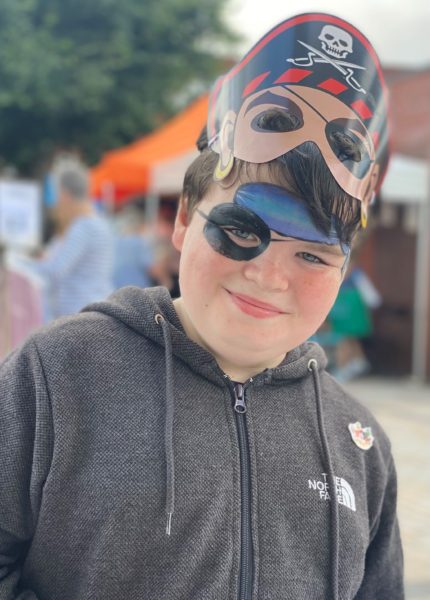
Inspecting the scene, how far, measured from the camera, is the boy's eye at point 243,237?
129 cm

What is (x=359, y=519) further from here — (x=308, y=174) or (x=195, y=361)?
(x=308, y=174)

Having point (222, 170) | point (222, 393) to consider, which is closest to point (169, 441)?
point (222, 393)

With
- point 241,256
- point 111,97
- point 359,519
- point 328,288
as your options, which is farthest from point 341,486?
point 111,97

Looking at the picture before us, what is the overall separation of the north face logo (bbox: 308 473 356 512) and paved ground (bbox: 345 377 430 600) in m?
2.28

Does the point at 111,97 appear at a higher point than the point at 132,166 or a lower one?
higher

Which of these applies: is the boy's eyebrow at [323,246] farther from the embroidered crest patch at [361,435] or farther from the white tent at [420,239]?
the white tent at [420,239]

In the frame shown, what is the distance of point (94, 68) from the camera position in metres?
15.0

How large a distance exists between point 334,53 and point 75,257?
11.3 ft

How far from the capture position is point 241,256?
1.29 meters

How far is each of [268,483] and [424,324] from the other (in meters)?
7.95

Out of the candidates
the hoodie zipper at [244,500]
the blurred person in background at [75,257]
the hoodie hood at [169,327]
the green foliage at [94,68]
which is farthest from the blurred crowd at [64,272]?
Result: the green foliage at [94,68]

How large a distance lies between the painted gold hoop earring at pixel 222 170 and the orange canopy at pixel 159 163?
6466 mm

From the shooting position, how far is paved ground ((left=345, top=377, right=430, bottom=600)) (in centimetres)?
382

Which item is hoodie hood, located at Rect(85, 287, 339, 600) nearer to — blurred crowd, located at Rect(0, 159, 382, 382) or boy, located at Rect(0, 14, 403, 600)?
boy, located at Rect(0, 14, 403, 600)
